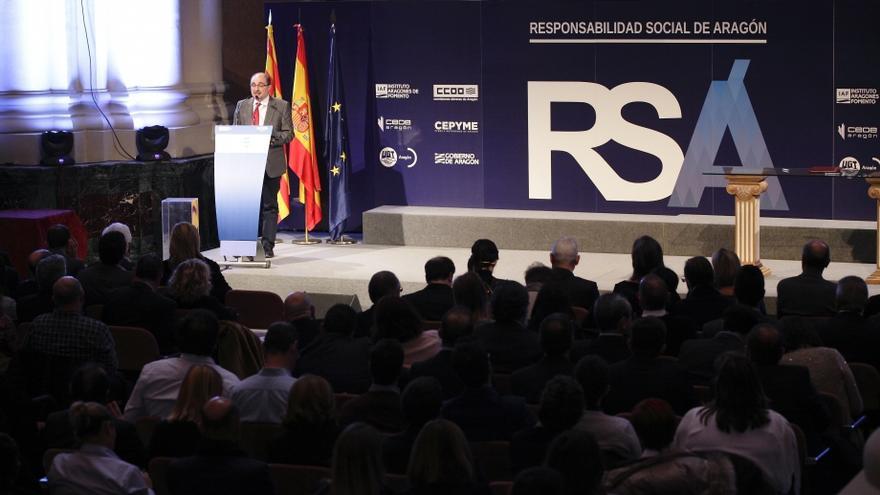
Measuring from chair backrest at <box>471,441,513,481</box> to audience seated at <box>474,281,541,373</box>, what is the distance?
131 cm

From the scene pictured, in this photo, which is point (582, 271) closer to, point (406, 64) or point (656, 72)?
point (656, 72)

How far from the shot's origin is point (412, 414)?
179 inches

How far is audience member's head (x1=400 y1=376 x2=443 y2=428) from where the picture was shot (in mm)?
4520

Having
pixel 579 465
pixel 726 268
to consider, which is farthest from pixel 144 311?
pixel 579 465

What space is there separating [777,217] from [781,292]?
14.2 feet

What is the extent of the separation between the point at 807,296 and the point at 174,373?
3587 mm

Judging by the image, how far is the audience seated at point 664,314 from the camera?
6.20 meters

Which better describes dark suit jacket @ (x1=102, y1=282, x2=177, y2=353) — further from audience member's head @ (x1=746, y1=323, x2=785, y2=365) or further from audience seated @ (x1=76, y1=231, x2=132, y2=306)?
audience member's head @ (x1=746, y1=323, x2=785, y2=365)

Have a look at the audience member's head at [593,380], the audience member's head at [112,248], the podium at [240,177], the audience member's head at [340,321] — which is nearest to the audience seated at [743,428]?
the audience member's head at [593,380]

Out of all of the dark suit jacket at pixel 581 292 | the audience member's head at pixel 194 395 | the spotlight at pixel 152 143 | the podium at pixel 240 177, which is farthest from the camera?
the spotlight at pixel 152 143

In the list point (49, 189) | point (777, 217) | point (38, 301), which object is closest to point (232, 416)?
point (38, 301)

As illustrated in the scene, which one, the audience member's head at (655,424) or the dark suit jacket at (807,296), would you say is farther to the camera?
the dark suit jacket at (807,296)

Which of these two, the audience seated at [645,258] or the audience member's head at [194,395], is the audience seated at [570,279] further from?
the audience member's head at [194,395]

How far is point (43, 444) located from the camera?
5168 mm
